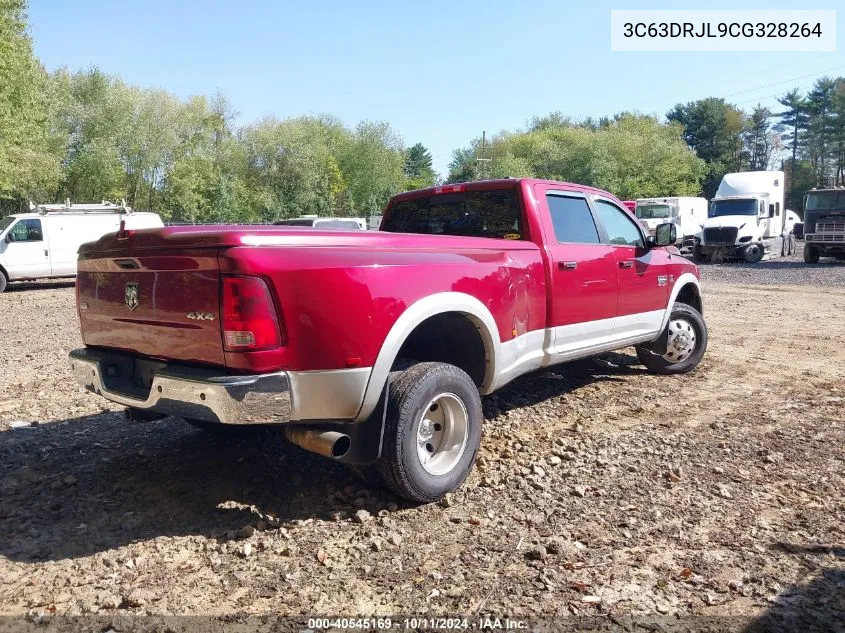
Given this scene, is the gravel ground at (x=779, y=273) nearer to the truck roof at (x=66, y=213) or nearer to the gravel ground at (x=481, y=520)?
the gravel ground at (x=481, y=520)

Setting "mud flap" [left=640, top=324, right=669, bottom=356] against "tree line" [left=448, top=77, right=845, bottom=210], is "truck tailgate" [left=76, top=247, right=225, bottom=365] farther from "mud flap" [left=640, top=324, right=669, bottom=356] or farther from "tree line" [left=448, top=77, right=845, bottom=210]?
"tree line" [left=448, top=77, right=845, bottom=210]

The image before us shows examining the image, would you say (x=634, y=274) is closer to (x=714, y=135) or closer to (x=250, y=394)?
(x=250, y=394)

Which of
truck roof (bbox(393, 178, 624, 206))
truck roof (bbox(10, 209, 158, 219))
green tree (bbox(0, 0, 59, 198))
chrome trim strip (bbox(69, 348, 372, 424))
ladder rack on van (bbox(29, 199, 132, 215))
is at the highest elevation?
green tree (bbox(0, 0, 59, 198))

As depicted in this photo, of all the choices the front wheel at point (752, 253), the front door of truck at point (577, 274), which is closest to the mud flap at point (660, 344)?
the front door of truck at point (577, 274)

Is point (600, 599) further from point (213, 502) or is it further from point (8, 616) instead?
point (8, 616)

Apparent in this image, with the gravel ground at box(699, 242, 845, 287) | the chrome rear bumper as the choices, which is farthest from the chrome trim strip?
the gravel ground at box(699, 242, 845, 287)

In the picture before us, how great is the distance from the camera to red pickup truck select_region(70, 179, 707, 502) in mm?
3051

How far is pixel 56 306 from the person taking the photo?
13.8 m

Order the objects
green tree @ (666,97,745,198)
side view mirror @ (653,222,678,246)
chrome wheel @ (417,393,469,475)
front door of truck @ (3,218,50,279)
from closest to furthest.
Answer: chrome wheel @ (417,393,469,475) < side view mirror @ (653,222,678,246) < front door of truck @ (3,218,50,279) < green tree @ (666,97,745,198)

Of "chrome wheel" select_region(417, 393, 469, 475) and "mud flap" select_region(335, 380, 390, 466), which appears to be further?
"chrome wheel" select_region(417, 393, 469, 475)

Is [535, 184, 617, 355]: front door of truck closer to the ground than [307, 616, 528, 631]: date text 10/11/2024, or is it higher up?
higher up

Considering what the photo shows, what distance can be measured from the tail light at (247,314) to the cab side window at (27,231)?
16843mm

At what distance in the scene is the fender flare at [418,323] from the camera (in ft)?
11.1

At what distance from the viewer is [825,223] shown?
21844mm
